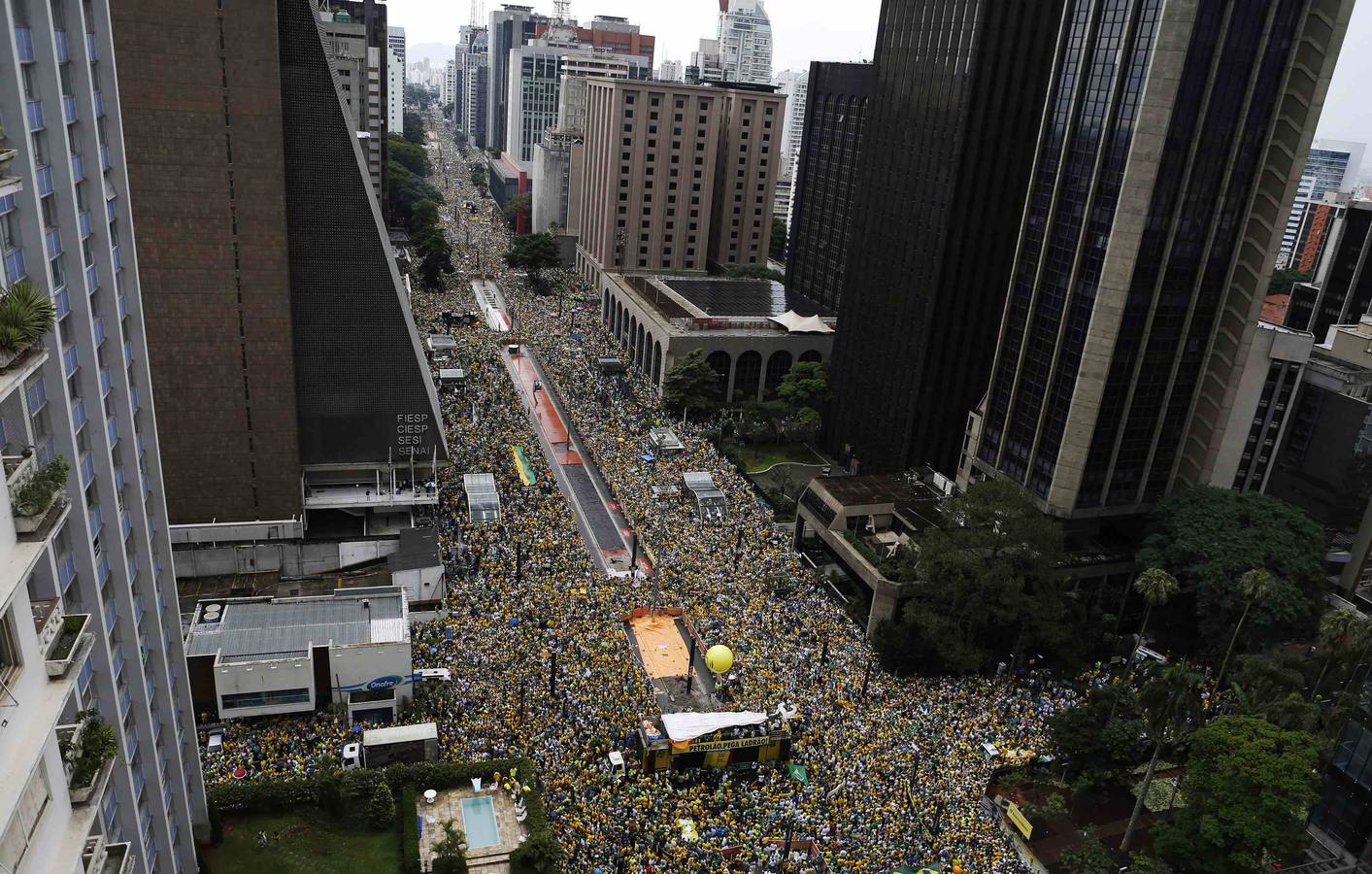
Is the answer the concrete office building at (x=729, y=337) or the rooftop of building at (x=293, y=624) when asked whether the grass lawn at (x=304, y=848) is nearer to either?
the rooftop of building at (x=293, y=624)

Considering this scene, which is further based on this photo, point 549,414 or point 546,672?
point 549,414

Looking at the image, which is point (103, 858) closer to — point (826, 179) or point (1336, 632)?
point (1336, 632)

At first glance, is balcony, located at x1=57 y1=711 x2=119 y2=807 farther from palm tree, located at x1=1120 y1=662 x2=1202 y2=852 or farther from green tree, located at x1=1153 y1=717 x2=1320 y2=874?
green tree, located at x1=1153 y1=717 x2=1320 y2=874

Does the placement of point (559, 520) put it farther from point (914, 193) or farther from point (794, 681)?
point (914, 193)

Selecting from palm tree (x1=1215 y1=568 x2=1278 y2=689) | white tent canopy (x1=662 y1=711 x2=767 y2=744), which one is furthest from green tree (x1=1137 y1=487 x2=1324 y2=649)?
A: white tent canopy (x1=662 y1=711 x2=767 y2=744)

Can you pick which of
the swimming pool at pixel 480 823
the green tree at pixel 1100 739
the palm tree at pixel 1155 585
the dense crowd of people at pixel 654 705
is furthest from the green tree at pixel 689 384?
the swimming pool at pixel 480 823

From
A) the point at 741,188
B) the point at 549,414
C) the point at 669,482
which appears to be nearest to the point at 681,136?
the point at 741,188
